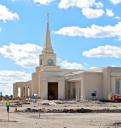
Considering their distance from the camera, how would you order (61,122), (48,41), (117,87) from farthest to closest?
(48,41) → (117,87) → (61,122)

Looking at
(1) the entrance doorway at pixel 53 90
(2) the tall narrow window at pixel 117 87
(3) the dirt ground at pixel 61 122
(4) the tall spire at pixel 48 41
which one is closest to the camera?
(3) the dirt ground at pixel 61 122

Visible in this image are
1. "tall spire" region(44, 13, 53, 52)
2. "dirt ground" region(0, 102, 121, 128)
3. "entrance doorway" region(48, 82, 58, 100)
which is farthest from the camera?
"tall spire" region(44, 13, 53, 52)

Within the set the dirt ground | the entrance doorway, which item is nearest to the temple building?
the entrance doorway

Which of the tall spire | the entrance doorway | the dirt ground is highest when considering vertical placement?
the tall spire

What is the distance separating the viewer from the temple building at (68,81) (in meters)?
82.8

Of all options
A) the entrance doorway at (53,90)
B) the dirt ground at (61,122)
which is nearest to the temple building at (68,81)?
the entrance doorway at (53,90)

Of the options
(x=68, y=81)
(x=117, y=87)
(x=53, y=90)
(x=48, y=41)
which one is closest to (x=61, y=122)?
(x=117, y=87)

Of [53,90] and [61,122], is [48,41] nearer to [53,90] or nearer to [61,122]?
[53,90]

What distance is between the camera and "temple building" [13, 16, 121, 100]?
82.8m

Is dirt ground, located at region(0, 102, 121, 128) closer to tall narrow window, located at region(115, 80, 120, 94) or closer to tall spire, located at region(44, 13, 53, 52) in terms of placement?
tall narrow window, located at region(115, 80, 120, 94)

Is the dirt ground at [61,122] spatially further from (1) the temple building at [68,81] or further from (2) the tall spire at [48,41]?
(2) the tall spire at [48,41]

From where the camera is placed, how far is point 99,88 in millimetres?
85188

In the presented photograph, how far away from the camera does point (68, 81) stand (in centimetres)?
9275

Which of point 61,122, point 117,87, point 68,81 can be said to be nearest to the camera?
point 61,122
